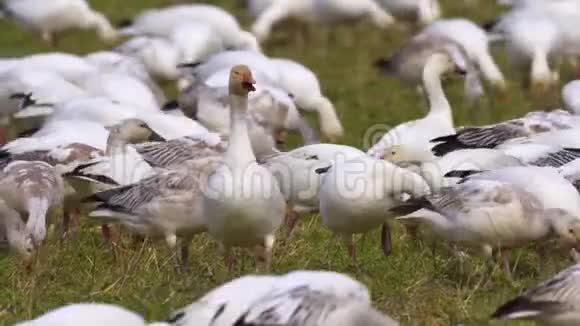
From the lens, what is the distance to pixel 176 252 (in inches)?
275

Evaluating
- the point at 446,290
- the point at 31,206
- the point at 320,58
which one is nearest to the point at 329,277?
the point at 446,290

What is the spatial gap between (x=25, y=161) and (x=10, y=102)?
322 cm

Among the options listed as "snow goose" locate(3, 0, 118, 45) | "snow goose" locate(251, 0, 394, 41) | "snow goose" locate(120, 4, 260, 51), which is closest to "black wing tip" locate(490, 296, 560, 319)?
"snow goose" locate(120, 4, 260, 51)

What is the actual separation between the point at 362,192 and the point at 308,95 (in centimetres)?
474

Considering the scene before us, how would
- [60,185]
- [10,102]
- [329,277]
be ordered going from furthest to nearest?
[10,102] < [60,185] < [329,277]

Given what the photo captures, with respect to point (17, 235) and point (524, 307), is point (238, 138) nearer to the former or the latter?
point (17, 235)

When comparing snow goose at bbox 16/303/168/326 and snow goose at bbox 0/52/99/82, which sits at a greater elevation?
snow goose at bbox 16/303/168/326

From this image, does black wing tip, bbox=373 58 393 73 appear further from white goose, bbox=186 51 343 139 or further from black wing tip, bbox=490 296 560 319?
black wing tip, bbox=490 296 560 319

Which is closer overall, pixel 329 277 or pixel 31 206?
pixel 329 277

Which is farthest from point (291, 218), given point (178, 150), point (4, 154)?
point (4, 154)

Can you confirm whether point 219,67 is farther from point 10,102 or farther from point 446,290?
point 446,290

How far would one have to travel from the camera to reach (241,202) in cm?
657

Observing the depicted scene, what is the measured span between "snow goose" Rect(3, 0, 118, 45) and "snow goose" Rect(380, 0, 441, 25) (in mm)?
2839

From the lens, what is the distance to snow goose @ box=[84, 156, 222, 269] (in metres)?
6.93
